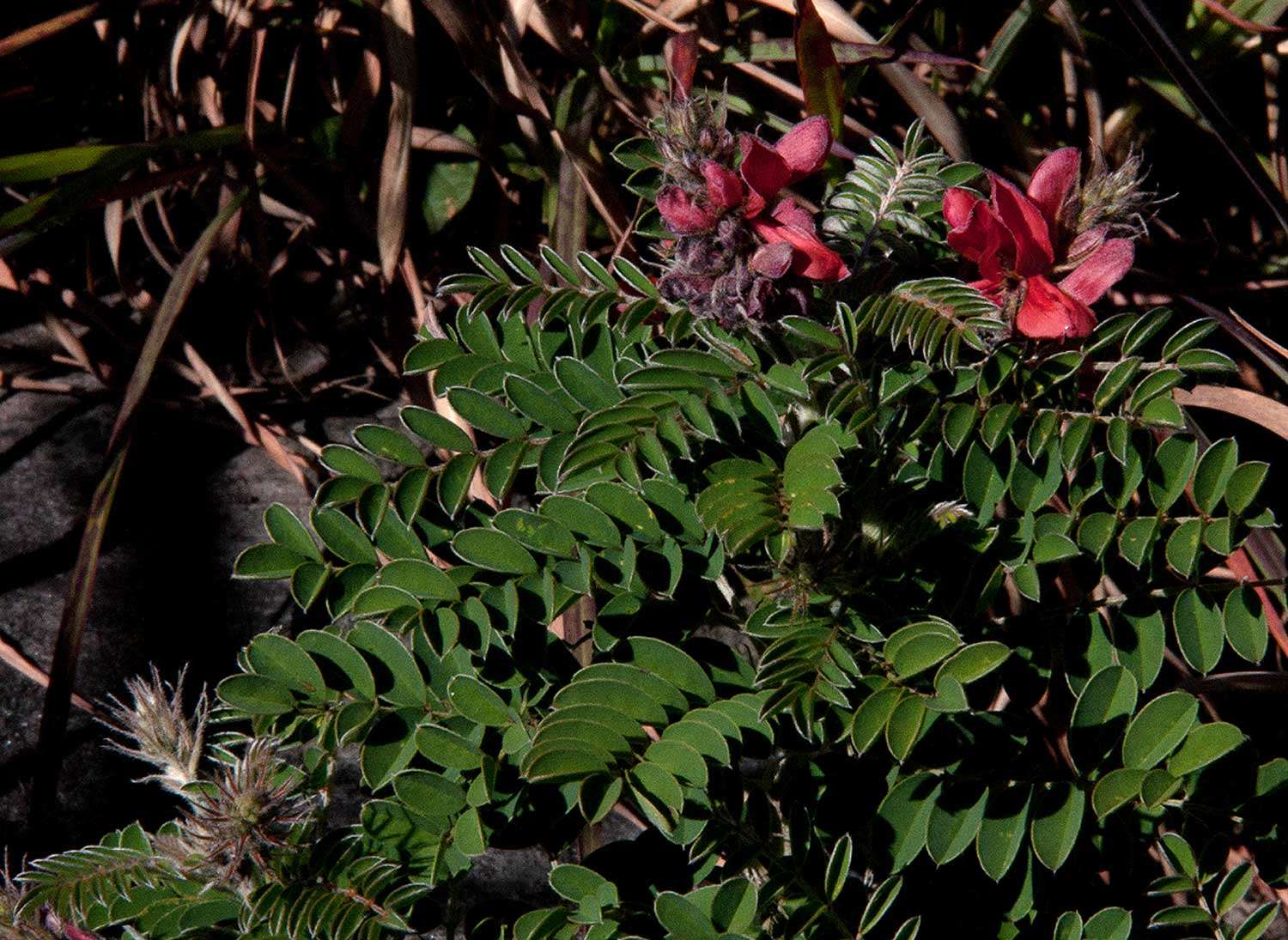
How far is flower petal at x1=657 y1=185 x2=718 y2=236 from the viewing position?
0.92 metres

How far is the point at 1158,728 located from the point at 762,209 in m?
0.54

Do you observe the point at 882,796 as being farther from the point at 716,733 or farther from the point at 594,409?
the point at 594,409

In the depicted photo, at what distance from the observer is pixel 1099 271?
3.20 feet

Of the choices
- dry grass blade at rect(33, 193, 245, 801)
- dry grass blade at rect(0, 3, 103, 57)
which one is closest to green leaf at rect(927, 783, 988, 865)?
dry grass blade at rect(33, 193, 245, 801)

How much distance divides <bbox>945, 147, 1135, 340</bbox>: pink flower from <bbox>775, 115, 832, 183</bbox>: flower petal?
4.6 inches

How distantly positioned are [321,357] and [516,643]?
1.13 m

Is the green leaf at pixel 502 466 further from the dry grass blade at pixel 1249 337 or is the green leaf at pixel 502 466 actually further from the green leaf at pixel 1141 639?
the dry grass blade at pixel 1249 337

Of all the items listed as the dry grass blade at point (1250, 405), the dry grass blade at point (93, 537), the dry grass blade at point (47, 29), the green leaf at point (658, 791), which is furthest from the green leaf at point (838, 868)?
the dry grass blade at point (47, 29)

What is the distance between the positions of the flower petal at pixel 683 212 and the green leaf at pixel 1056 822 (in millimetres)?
547

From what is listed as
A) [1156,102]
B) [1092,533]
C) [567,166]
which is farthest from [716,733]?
[1156,102]

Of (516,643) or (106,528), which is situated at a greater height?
(516,643)

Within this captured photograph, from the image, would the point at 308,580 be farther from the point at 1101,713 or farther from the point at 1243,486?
the point at 1243,486

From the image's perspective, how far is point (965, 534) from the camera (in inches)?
41.8

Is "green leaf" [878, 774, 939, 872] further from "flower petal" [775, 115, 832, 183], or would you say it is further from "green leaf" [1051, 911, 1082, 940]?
"flower petal" [775, 115, 832, 183]
